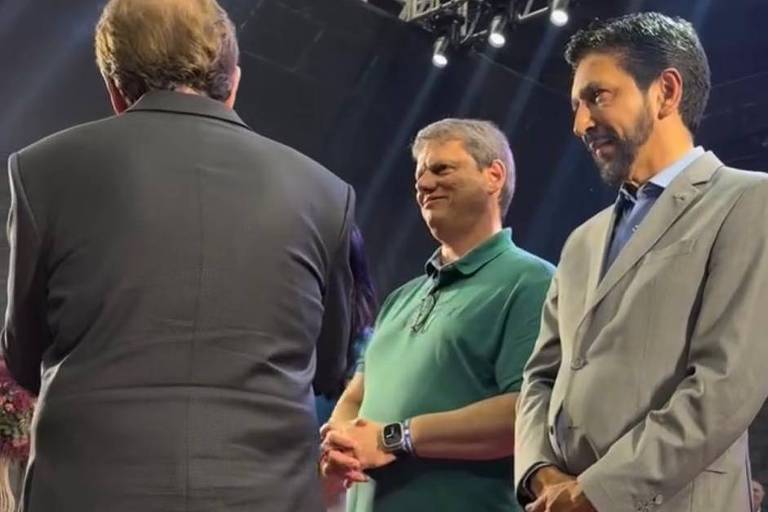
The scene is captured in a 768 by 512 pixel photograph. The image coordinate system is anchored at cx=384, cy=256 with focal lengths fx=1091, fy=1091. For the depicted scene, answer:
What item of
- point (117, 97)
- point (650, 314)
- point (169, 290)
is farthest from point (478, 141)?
point (169, 290)

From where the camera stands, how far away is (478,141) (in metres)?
2.24

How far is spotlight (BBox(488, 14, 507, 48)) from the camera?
5.95 metres

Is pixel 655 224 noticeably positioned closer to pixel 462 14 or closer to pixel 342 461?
Answer: pixel 342 461

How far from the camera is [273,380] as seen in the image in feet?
3.76

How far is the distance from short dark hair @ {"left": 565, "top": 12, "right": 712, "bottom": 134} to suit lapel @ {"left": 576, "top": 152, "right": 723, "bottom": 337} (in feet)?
0.42

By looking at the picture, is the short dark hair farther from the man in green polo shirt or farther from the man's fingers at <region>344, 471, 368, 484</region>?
the man's fingers at <region>344, 471, 368, 484</region>

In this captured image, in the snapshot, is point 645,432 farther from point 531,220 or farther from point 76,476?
point 531,220

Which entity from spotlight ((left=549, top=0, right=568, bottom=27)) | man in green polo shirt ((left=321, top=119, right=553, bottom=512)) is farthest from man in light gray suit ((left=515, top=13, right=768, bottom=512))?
spotlight ((left=549, top=0, right=568, bottom=27))

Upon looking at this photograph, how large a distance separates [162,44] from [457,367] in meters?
0.94

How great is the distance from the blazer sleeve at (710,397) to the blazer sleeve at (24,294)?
2.26 feet

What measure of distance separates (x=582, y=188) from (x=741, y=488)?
541 cm

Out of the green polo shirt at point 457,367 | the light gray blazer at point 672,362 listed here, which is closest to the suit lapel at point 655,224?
the light gray blazer at point 672,362

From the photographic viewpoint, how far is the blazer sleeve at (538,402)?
62.1 inches

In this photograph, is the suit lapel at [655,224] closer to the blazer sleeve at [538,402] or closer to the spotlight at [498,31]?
the blazer sleeve at [538,402]
